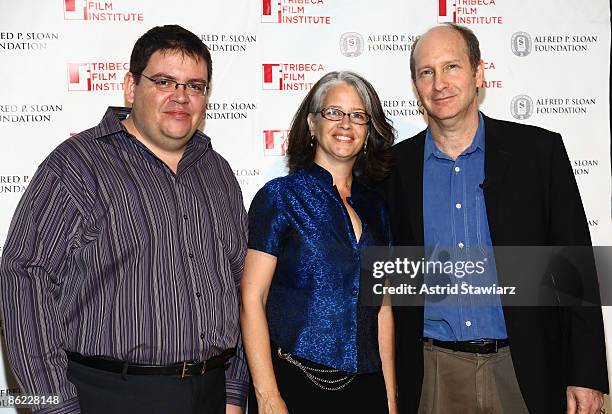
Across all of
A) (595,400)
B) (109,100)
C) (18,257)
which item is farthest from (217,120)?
(595,400)

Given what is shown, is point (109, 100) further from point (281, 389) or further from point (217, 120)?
point (281, 389)

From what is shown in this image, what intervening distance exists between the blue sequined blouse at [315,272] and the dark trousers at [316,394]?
0.19 feet

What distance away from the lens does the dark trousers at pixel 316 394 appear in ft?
7.34

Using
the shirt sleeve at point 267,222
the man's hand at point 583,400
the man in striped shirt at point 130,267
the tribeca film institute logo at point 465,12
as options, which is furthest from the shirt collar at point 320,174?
the tribeca film institute logo at point 465,12

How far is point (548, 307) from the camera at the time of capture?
2348 mm

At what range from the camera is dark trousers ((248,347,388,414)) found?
7.34 ft

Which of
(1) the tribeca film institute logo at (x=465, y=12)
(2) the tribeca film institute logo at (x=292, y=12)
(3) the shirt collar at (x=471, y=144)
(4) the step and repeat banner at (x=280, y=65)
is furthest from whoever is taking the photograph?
(1) the tribeca film institute logo at (x=465, y=12)

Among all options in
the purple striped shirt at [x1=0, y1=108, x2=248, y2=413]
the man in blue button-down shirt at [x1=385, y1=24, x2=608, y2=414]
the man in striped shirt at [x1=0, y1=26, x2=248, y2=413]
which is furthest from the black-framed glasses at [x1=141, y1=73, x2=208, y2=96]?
the man in blue button-down shirt at [x1=385, y1=24, x2=608, y2=414]

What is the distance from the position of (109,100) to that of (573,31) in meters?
2.25

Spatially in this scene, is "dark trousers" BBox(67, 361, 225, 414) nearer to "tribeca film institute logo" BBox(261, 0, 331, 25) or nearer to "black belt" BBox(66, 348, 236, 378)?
"black belt" BBox(66, 348, 236, 378)

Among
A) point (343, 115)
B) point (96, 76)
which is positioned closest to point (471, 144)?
point (343, 115)

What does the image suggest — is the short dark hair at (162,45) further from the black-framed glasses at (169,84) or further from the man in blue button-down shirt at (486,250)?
the man in blue button-down shirt at (486,250)

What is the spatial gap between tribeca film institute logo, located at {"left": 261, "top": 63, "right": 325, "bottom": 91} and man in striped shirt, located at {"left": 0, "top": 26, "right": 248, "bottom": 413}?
0.89 m

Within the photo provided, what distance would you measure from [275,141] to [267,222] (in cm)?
93
